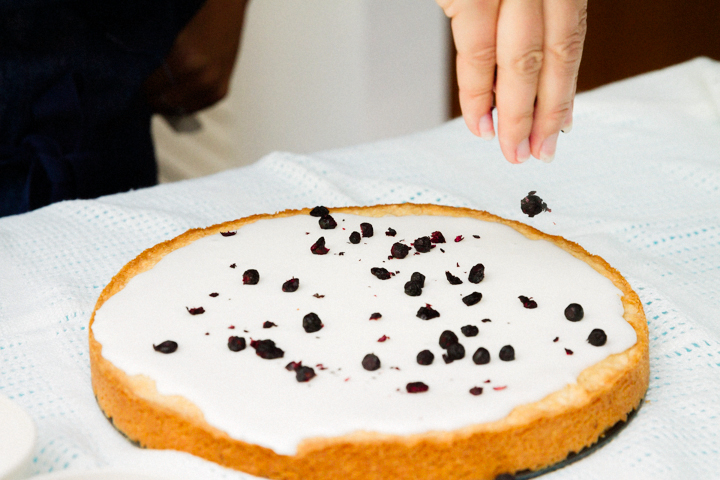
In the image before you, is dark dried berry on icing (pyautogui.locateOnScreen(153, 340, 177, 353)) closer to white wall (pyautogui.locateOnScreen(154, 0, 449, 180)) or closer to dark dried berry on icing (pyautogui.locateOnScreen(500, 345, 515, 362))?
dark dried berry on icing (pyautogui.locateOnScreen(500, 345, 515, 362))

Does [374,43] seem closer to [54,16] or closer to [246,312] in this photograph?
[54,16]

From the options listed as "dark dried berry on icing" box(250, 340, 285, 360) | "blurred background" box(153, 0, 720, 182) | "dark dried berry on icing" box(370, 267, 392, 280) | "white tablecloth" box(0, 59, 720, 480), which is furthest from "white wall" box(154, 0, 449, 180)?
"dark dried berry on icing" box(250, 340, 285, 360)

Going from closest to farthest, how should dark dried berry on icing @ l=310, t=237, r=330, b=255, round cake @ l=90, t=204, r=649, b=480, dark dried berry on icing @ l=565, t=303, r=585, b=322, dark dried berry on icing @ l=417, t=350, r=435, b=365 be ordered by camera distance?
round cake @ l=90, t=204, r=649, b=480 → dark dried berry on icing @ l=417, t=350, r=435, b=365 → dark dried berry on icing @ l=565, t=303, r=585, b=322 → dark dried berry on icing @ l=310, t=237, r=330, b=255

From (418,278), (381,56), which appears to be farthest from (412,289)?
(381,56)

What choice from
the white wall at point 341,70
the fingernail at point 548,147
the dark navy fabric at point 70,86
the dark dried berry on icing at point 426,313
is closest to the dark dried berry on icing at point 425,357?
the dark dried berry on icing at point 426,313

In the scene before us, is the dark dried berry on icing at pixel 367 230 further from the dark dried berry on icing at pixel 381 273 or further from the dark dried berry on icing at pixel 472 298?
the dark dried berry on icing at pixel 472 298

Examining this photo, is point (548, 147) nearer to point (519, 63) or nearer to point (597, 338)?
point (519, 63)
